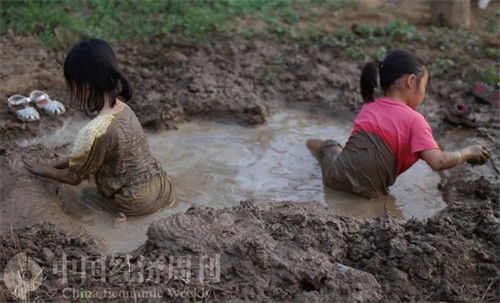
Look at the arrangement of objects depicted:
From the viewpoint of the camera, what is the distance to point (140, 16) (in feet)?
21.5

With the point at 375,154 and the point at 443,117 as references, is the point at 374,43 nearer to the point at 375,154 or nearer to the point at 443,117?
the point at 443,117

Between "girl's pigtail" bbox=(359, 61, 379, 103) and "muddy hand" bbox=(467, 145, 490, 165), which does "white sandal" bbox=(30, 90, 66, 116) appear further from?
"muddy hand" bbox=(467, 145, 490, 165)

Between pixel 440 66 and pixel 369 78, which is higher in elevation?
pixel 369 78

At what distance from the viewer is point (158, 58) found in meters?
5.89

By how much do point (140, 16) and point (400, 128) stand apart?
3443 millimetres

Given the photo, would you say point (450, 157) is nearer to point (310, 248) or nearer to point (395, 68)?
point (395, 68)

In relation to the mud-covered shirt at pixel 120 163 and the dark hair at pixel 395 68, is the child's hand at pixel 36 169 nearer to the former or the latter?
the mud-covered shirt at pixel 120 163

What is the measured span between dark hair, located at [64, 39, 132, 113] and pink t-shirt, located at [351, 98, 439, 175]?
69.0 inches

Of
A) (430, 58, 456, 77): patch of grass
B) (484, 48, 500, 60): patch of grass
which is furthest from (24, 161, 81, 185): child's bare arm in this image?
(484, 48, 500, 60): patch of grass

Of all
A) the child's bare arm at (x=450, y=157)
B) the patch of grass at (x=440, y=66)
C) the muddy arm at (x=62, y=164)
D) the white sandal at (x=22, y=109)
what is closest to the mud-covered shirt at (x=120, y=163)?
the muddy arm at (x=62, y=164)

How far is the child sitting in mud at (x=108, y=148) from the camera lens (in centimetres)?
368

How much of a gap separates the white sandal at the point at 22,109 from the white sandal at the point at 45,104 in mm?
78

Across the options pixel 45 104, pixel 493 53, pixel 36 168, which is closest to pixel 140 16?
pixel 45 104

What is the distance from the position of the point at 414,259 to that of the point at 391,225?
1.18ft
